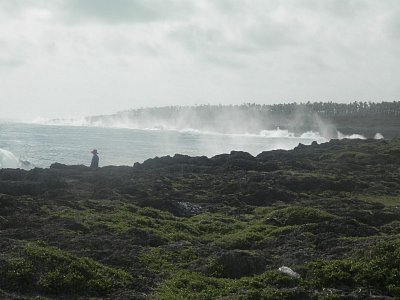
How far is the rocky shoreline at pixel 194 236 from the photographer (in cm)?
1418

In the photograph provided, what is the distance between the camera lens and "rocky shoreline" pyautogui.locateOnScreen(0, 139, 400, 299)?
558 inches

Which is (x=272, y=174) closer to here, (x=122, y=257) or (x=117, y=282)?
(x=122, y=257)

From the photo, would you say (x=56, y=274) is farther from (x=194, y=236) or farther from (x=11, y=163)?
(x=11, y=163)

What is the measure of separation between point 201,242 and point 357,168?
31681mm

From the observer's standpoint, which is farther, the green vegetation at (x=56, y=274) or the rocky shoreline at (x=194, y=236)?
the rocky shoreline at (x=194, y=236)

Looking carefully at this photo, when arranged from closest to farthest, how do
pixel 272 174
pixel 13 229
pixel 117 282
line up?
pixel 117 282, pixel 13 229, pixel 272 174

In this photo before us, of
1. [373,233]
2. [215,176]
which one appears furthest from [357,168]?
[373,233]

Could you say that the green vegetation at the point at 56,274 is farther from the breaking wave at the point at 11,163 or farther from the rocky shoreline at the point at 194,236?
the breaking wave at the point at 11,163

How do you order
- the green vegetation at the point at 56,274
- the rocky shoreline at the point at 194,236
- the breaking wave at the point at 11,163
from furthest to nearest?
the breaking wave at the point at 11,163 → the rocky shoreline at the point at 194,236 → the green vegetation at the point at 56,274

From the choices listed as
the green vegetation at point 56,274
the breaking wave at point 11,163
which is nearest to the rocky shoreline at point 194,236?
the green vegetation at point 56,274

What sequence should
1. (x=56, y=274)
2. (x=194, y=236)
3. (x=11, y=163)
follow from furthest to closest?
(x=11, y=163) < (x=194, y=236) < (x=56, y=274)

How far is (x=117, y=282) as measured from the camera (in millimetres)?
14766

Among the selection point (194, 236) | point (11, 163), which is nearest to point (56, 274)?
point (194, 236)

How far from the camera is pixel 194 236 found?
22812mm
